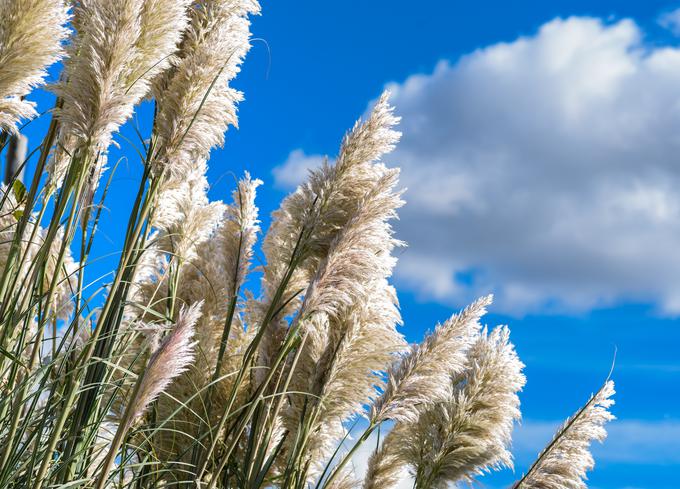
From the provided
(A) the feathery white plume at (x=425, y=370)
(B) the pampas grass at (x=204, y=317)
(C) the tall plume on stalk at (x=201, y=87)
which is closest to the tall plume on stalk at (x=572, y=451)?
(B) the pampas grass at (x=204, y=317)

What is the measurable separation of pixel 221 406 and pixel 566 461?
5.59 ft

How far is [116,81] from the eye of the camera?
2.39 m

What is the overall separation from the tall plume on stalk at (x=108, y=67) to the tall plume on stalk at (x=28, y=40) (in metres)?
0.07

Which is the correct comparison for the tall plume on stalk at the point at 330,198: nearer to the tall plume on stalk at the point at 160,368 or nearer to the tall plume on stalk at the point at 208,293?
the tall plume on stalk at the point at 208,293

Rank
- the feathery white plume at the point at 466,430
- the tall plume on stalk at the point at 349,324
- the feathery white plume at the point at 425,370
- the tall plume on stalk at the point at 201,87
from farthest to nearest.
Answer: the feathery white plume at the point at 466,430 < the feathery white plume at the point at 425,370 < the tall plume on stalk at the point at 349,324 < the tall plume on stalk at the point at 201,87

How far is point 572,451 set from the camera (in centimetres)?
396

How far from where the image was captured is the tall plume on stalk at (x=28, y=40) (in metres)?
2.29

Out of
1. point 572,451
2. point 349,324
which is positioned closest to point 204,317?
point 349,324

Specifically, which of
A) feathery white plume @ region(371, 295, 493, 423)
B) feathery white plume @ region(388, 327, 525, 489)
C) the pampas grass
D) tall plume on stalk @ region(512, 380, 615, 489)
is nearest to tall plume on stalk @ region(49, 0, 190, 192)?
the pampas grass

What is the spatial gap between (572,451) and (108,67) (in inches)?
113

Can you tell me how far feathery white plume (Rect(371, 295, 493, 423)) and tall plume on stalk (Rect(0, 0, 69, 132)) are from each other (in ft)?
5.79

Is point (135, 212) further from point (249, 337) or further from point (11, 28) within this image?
point (249, 337)

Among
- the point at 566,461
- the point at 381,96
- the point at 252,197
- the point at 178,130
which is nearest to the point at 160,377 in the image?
the point at 178,130

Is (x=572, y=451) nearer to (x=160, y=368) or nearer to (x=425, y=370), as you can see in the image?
(x=425, y=370)
